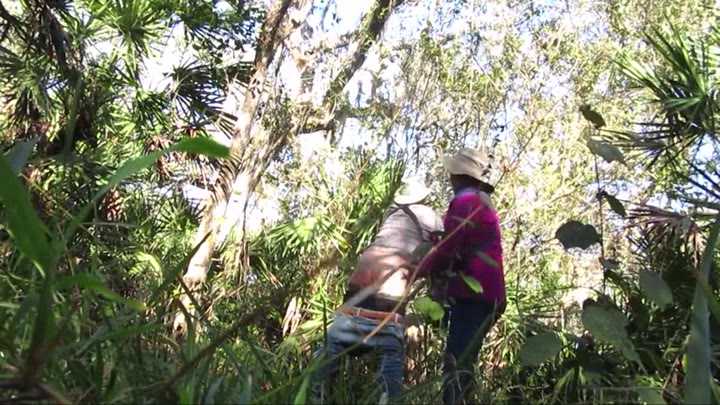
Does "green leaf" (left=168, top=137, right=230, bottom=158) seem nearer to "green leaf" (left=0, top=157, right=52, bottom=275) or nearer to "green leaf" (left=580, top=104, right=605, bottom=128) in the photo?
"green leaf" (left=0, top=157, right=52, bottom=275)

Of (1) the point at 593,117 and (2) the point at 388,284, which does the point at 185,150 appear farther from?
(2) the point at 388,284

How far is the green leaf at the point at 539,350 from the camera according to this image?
6.42 feet

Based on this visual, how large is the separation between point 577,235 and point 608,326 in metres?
0.59

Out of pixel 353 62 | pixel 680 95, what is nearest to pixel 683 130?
pixel 680 95

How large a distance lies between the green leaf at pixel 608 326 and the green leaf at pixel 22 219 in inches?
52.4

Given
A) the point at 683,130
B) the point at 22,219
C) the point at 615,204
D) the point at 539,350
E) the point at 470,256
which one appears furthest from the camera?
the point at 683,130

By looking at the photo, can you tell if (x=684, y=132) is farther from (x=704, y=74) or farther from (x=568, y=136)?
(x=568, y=136)

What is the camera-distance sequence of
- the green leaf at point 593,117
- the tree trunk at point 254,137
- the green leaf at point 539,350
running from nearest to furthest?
1. the green leaf at point 539,350
2. the green leaf at point 593,117
3. the tree trunk at point 254,137

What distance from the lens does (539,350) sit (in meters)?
1.97

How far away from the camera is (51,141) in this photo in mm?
6727

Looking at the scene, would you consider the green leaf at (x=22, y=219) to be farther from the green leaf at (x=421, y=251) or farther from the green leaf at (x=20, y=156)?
the green leaf at (x=421, y=251)

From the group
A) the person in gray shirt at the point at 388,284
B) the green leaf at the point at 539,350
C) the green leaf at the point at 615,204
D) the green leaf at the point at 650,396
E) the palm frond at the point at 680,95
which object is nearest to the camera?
the green leaf at the point at 650,396

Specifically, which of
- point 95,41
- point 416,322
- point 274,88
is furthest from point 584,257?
point 416,322

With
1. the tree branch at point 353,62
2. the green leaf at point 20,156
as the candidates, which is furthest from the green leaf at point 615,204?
the tree branch at point 353,62
